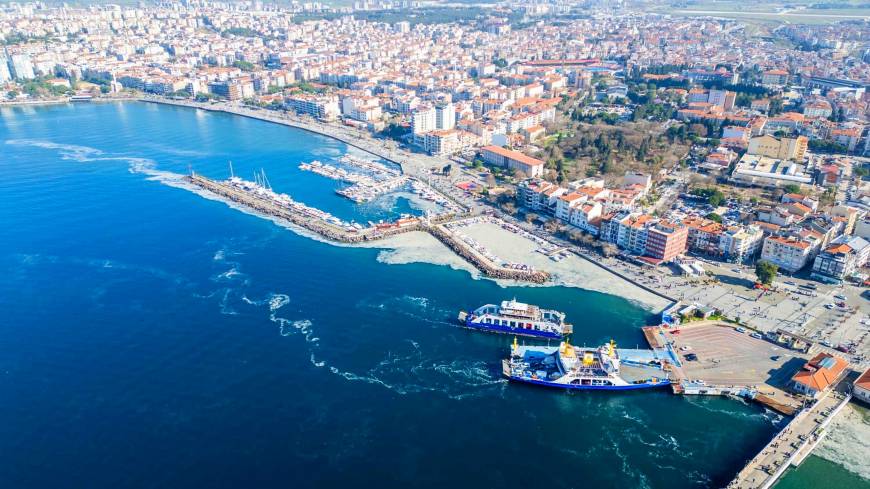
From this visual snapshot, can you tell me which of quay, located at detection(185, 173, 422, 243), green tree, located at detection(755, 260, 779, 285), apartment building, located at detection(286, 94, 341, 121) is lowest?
quay, located at detection(185, 173, 422, 243)

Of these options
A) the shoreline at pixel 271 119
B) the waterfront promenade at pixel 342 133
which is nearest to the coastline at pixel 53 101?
the shoreline at pixel 271 119

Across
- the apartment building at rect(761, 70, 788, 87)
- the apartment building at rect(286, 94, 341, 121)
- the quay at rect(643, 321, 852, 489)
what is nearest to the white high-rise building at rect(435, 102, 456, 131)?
the apartment building at rect(286, 94, 341, 121)

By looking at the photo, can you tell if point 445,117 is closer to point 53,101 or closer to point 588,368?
point 588,368

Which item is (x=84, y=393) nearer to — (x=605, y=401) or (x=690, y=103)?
(x=605, y=401)

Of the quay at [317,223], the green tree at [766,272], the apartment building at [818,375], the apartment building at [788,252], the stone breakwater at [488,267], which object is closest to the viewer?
the apartment building at [818,375]

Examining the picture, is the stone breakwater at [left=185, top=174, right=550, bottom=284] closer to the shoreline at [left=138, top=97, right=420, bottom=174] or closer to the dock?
the shoreline at [left=138, top=97, right=420, bottom=174]

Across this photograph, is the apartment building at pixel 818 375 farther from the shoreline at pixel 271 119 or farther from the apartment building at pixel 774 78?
the apartment building at pixel 774 78
